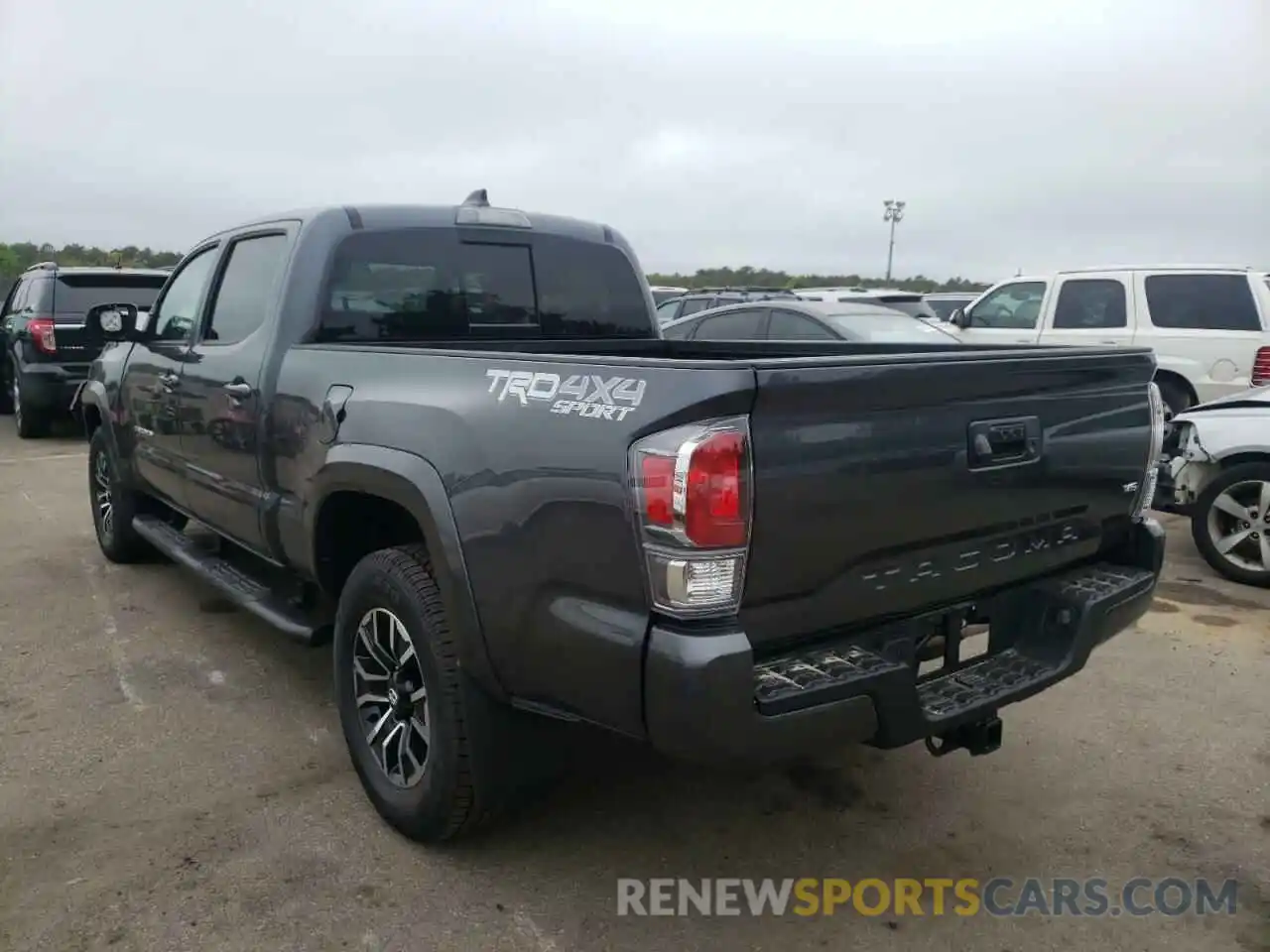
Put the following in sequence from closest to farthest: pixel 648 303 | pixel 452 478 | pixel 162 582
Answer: pixel 452 478 < pixel 648 303 < pixel 162 582

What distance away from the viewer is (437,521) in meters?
2.67

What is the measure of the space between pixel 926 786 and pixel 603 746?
1238 mm

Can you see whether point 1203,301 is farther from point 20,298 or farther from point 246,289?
point 20,298

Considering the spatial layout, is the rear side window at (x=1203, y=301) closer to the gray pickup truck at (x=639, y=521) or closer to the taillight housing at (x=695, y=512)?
the gray pickup truck at (x=639, y=521)

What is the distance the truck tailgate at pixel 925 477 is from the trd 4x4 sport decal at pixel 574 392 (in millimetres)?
298

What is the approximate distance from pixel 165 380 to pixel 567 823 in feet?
9.62

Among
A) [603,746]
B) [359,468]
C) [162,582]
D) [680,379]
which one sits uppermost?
[680,379]

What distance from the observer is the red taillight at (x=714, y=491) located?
6.91 ft

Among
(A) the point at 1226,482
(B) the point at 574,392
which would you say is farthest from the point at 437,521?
(A) the point at 1226,482

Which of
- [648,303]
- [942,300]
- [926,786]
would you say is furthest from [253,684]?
[942,300]

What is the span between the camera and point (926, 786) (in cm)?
344

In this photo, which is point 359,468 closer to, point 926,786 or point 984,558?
point 984,558

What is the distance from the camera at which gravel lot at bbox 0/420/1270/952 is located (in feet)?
8.73

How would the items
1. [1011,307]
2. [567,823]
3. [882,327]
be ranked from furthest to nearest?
[1011,307]
[882,327]
[567,823]
